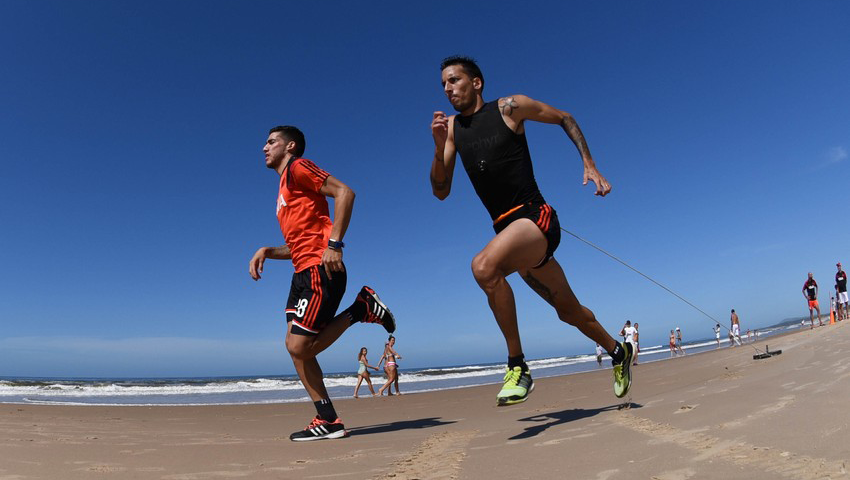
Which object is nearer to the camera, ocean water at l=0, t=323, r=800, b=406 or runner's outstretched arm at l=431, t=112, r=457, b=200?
runner's outstretched arm at l=431, t=112, r=457, b=200

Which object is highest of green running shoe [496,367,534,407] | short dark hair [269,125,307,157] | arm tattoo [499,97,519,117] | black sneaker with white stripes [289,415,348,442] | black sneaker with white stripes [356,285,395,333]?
short dark hair [269,125,307,157]

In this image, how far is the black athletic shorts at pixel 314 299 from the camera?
367 cm

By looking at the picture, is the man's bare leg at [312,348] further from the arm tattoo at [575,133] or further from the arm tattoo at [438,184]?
the arm tattoo at [575,133]

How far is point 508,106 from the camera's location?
3.22 metres

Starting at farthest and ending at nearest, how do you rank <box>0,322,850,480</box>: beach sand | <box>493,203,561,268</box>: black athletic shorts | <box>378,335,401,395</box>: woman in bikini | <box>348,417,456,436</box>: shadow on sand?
<box>378,335,401,395</box>: woman in bikini < <box>348,417,456,436</box>: shadow on sand < <box>493,203,561,268</box>: black athletic shorts < <box>0,322,850,480</box>: beach sand

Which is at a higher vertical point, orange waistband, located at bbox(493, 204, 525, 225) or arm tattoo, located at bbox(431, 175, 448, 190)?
arm tattoo, located at bbox(431, 175, 448, 190)

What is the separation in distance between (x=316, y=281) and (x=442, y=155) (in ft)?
4.27

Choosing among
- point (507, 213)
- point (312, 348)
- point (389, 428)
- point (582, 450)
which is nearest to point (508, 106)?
point (507, 213)

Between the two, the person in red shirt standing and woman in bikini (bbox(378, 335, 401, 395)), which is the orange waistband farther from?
woman in bikini (bbox(378, 335, 401, 395))

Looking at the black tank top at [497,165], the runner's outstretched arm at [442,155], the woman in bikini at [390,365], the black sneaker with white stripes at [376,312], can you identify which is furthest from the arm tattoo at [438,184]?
the woman in bikini at [390,365]

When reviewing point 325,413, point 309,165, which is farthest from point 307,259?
point 325,413

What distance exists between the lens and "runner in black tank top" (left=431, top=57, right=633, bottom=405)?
2.94 m

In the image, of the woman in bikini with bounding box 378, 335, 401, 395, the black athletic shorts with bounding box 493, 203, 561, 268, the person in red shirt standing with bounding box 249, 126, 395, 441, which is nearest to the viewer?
the black athletic shorts with bounding box 493, 203, 561, 268

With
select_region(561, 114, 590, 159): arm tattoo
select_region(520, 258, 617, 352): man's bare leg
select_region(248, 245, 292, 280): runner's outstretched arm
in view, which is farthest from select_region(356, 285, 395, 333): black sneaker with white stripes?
select_region(561, 114, 590, 159): arm tattoo
